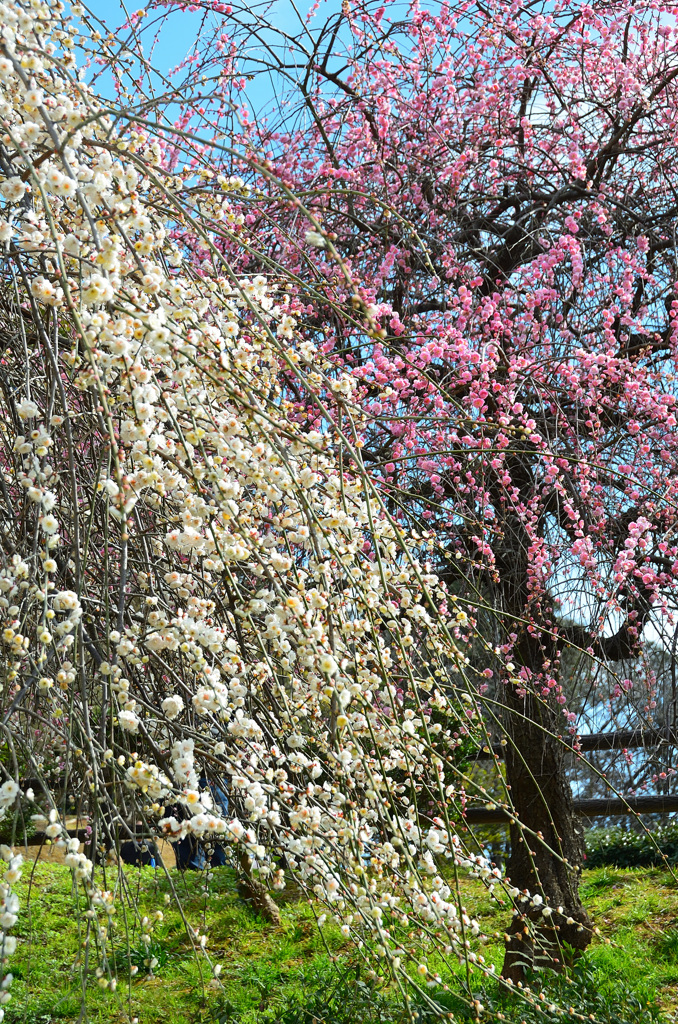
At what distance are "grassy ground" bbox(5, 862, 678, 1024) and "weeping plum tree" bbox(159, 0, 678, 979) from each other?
0.51 metres

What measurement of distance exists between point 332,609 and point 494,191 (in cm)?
340

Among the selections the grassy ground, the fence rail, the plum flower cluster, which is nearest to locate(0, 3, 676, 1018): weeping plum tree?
the plum flower cluster

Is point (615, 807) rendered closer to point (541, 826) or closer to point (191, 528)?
point (541, 826)

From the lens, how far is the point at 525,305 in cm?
418

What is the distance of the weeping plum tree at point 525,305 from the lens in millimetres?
3926

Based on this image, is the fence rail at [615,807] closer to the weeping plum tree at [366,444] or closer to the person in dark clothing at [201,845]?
the weeping plum tree at [366,444]

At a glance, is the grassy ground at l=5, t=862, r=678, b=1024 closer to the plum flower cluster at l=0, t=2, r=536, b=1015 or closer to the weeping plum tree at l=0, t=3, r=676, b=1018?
the weeping plum tree at l=0, t=3, r=676, b=1018

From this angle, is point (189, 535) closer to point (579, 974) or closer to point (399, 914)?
point (399, 914)

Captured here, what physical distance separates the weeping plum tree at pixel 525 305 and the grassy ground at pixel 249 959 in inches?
20.0

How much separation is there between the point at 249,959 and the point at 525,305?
12.2 feet

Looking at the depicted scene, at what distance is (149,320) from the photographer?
5.12ft

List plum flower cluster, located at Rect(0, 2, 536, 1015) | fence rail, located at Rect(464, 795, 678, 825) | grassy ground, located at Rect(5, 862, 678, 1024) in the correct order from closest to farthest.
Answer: plum flower cluster, located at Rect(0, 2, 536, 1015) → grassy ground, located at Rect(5, 862, 678, 1024) → fence rail, located at Rect(464, 795, 678, 825)

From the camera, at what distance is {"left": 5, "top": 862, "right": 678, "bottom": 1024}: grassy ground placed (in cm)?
380

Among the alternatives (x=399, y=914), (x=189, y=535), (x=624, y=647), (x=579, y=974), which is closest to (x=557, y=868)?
(x=579, y=974)
